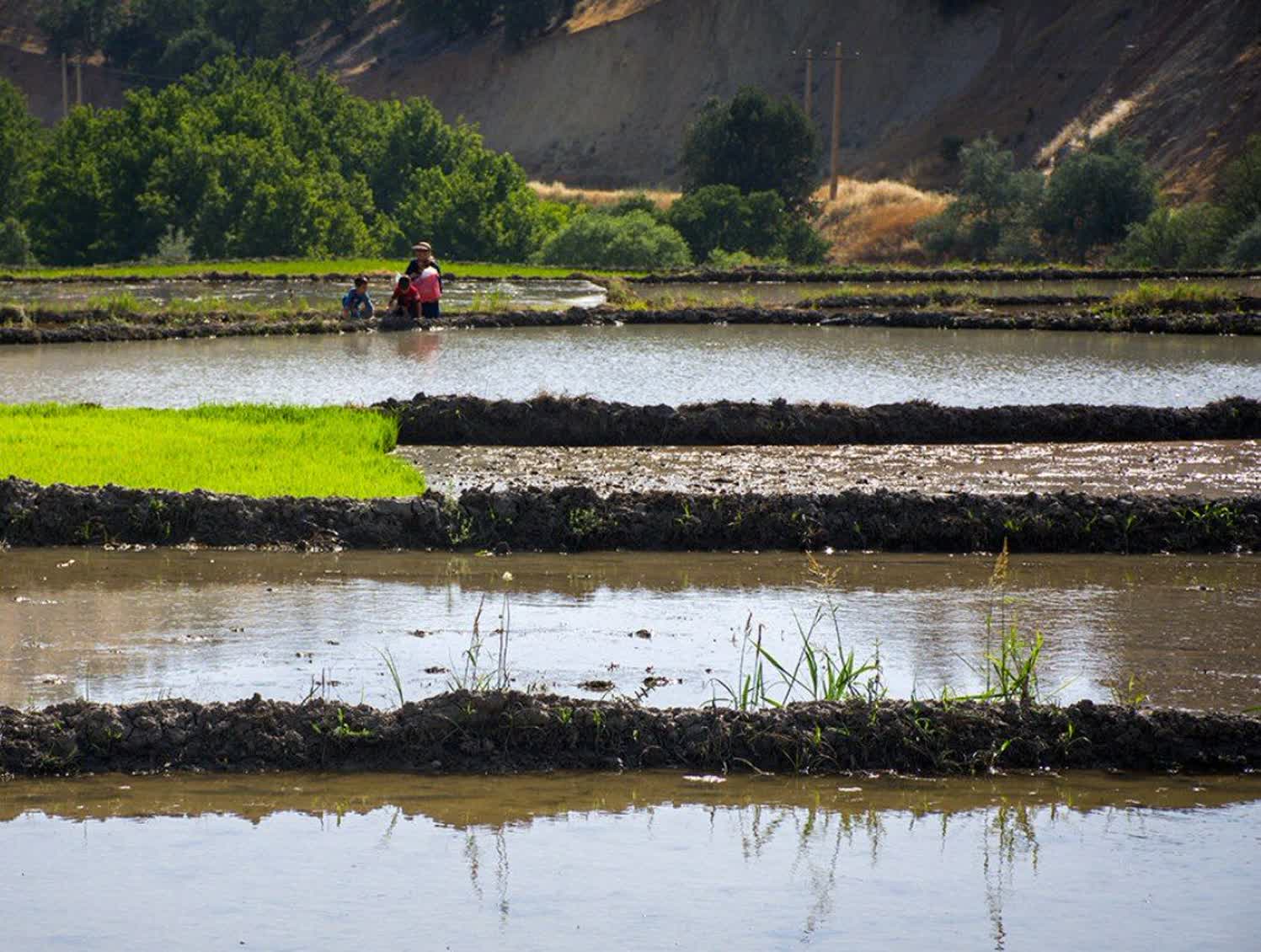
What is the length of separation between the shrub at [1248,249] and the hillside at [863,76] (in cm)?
→ 1317

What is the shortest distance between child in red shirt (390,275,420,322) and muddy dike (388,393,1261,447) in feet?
36.7

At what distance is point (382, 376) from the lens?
2114 cm

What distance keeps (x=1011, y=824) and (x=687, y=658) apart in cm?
248

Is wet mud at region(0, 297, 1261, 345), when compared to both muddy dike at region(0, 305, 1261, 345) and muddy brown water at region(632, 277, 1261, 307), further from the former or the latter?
muddy brown water at region(632, 277, 1261, 307)

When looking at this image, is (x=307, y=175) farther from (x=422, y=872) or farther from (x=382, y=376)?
(x=422, y=872)

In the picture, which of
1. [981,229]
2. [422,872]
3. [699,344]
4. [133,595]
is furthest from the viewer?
[981,229]

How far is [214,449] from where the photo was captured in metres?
14.3

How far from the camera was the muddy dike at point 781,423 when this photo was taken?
16312 millimetres

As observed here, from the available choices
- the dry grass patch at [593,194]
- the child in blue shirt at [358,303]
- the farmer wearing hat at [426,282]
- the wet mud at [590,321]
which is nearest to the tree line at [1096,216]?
the wet mud at [590,321]

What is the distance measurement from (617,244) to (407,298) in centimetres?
2020

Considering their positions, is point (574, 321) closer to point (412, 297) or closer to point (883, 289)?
point (412, 297)

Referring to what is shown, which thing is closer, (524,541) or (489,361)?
(524,541)

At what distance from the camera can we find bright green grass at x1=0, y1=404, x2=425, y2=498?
13008 millimetres

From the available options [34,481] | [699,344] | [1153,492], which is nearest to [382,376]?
[699,344]
